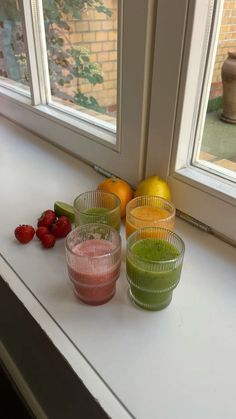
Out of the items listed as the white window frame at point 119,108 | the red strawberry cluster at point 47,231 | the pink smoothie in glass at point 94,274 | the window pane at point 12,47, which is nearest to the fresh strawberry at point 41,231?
the red strawberry cluster at point 47,231

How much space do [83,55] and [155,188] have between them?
1.50 ft

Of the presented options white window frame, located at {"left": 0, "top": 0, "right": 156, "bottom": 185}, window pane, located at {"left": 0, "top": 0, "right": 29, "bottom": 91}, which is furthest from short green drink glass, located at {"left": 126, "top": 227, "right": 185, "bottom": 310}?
window pane, located at {"left": 0, "top": 0, "right": 29, "bottom": 91}

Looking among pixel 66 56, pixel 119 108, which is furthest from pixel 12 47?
pixel 119 108

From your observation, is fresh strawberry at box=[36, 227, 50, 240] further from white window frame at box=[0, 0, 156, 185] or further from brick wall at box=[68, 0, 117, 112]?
brick wall at box=[68, 0, 117, 112]

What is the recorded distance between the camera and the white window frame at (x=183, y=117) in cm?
58

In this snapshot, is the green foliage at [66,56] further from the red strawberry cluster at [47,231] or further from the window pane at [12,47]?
the red strawberry cluster at [47,231]

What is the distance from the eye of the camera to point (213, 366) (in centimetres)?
47

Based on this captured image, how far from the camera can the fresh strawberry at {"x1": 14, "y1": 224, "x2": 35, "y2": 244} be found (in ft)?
2.16

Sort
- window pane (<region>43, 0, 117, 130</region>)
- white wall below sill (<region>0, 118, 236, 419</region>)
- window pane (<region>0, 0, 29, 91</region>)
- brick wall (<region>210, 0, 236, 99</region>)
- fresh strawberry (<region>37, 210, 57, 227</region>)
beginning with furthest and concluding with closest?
window pane (<region>0, 0, 29, 91</region>) < window pane (<region>43, 0, 117, 130</region>) < fresh strawberry (<region>37, 210, 57, 227</region>) < brick wall (<region>210, 0, 236, 99</region>) < white wall below sill (<region>0, 118, 236, 419</region>)

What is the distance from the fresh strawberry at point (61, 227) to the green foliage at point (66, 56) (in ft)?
1.20

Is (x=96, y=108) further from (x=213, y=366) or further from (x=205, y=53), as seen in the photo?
(x=213, y=366)

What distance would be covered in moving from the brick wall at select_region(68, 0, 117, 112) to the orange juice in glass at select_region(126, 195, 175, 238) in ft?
0.90

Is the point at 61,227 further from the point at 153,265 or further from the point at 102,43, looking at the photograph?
the point at 102,43

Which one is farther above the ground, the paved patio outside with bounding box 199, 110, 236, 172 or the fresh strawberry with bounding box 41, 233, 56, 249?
the paved patio outside with bounding box 199, 110, 236, 172
